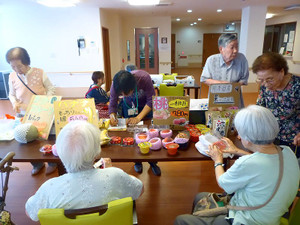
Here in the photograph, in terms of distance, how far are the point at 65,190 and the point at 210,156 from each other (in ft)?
2.97

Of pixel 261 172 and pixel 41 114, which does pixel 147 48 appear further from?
pixel 261 172

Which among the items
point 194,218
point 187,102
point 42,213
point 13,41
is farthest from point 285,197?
point 13,41

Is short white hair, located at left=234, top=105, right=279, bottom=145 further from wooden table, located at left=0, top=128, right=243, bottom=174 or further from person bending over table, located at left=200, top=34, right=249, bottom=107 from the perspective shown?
person bending over table, located at left=200, top=34, right=249, bottom=107

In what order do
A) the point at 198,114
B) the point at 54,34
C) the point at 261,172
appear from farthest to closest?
1. the point at 54,34
2. the point at 198,114
3. the point at 261,172

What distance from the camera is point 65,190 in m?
0.96

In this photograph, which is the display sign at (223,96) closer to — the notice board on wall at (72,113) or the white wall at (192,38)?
the notice board on wall at (72,113)

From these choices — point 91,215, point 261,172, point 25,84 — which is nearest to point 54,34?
point 25,84

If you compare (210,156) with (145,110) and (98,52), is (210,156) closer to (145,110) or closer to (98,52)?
(145,110)

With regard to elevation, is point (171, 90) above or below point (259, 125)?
below

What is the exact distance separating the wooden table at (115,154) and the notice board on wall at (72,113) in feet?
0.60

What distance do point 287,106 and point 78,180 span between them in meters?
1.58

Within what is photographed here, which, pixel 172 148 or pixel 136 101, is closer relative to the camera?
pixel 172 148

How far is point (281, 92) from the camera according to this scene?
5.50 ft

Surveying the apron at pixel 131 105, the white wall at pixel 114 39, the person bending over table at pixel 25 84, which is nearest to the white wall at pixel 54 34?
the white wall at pixel 114 39
